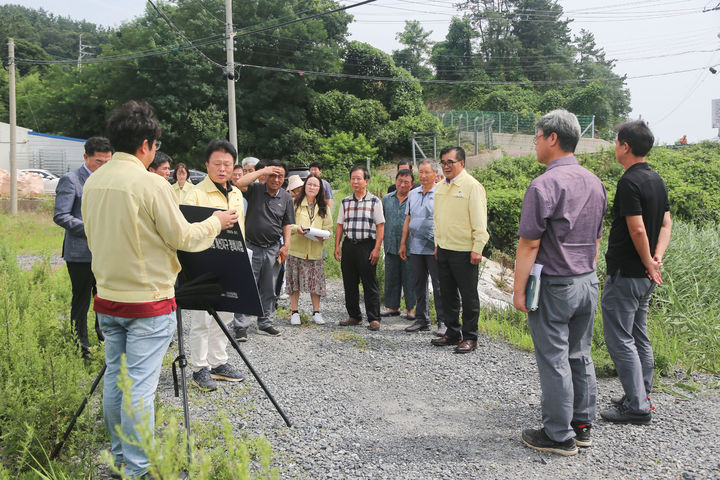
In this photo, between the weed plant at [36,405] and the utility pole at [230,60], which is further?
the utility pole at [230,60]

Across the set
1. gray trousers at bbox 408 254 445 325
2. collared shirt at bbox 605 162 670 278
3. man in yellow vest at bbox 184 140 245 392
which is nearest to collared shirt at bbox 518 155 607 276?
collared shirt at bbox 605 162 670 278

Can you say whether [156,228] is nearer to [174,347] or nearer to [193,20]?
[174,347]

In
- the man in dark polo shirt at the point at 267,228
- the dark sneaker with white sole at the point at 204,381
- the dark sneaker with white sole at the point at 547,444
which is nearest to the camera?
the dark sneaker with white sole at the point at 547,444

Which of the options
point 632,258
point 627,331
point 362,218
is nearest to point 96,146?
point 362,218

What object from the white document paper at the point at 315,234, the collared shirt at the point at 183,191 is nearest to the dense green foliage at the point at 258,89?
the collared shirt at the point at 183,191

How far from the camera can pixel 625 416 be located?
3.89 m

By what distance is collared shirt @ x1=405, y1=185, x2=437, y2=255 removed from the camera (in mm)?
6488

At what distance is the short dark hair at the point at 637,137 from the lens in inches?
151

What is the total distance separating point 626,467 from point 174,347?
173 inches

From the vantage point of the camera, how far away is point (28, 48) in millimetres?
52594

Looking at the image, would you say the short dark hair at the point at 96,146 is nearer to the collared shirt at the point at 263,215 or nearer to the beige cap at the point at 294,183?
the collared shirt at the point at 263,215

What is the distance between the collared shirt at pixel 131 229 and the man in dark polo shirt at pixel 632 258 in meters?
3.00

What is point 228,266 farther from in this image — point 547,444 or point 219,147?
point 547,444

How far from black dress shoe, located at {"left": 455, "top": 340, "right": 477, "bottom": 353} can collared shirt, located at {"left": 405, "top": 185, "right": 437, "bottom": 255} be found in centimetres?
126
